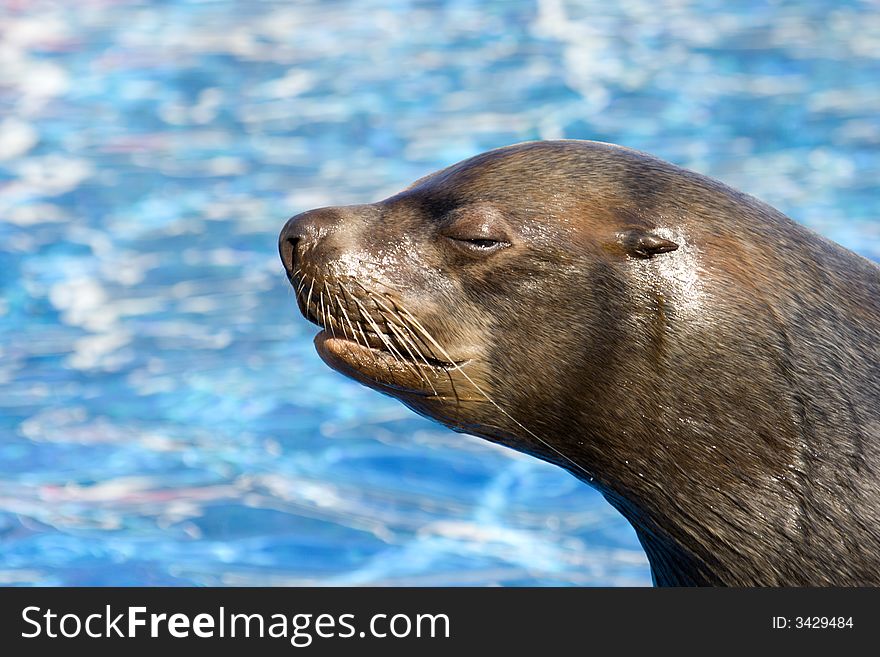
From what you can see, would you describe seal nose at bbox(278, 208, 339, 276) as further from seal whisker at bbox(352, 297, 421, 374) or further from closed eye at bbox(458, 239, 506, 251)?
closed eye at bbox(458, 239, 506, 251)

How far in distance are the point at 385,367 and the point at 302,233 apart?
1.50 feet

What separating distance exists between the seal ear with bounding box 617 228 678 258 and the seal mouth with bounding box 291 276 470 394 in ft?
1.79

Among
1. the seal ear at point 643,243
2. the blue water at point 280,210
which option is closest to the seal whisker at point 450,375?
the seal ear at point 643,243

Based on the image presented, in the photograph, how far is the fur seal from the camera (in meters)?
4.02

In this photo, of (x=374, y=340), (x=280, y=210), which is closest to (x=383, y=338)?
(x=374, y=340)

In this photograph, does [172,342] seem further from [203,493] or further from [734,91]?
[734,91]

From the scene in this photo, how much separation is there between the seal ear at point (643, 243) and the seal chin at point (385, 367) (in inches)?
21.5

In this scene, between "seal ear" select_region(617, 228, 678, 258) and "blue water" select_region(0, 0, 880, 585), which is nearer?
"seal ear" select_region(617, 228, 678, 258)

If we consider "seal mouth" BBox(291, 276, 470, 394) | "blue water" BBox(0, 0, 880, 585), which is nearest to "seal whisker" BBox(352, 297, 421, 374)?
"seal mouth" BBox(291, 276, 470, 394)

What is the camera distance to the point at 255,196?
1049cm

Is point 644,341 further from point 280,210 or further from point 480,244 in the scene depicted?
point 280,210

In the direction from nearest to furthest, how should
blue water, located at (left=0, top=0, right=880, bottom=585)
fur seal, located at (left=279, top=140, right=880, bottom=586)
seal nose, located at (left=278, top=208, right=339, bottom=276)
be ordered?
fur seal, located at (left=279, top=140, right=880, bottom=586) < seal nose, located at (left=278, top=208, right=339, bottom=276) < blue water, located at (left=0, top=0, right=880, bottom=585)

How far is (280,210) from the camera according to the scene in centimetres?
1020

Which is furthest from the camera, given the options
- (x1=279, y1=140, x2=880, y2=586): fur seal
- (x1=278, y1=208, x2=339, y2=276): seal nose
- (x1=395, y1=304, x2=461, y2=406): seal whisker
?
(x1=278, y1=208, x2=339, y2=276): seal nose
